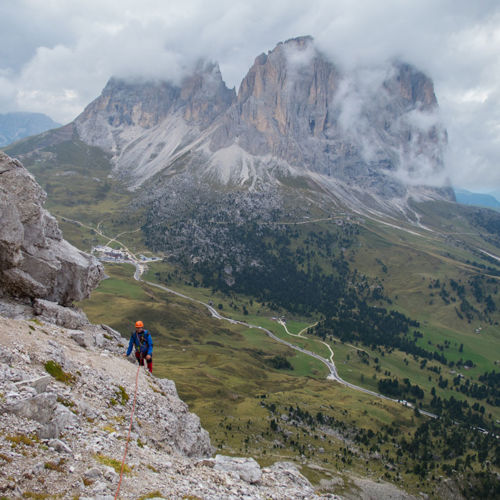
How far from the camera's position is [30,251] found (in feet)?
122

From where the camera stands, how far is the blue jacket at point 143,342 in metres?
33.8

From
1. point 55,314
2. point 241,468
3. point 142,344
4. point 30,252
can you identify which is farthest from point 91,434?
point 30,252

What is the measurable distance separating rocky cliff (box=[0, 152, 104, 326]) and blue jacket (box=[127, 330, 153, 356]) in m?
8.77

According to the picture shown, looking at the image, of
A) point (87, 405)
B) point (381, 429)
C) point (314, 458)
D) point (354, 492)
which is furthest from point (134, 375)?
point (381, 429)

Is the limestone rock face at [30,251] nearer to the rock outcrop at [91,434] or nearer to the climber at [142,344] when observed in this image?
the rock outcrop at [91,434]

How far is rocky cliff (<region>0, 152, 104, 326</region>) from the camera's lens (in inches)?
1315

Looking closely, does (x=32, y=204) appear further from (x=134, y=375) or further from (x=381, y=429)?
(x=381, y=429)

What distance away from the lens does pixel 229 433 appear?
10550 centimetres

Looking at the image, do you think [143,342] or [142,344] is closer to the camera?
[143,342]

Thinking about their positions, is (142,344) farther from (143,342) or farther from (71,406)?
(71,406)

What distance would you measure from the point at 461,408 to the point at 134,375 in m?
A: 206

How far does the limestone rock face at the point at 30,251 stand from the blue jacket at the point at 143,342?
10640 mm

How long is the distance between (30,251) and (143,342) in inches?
581

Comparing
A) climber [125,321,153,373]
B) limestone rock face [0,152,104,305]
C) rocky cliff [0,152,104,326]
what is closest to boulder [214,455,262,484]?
climber [125,321,153,373]
